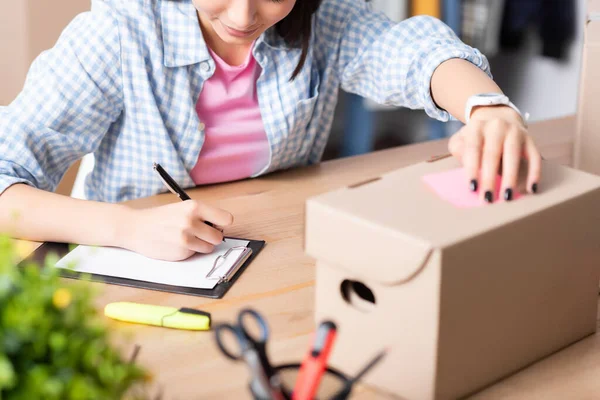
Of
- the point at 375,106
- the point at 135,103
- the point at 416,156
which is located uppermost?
the point at 135,103

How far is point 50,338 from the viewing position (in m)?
0.38

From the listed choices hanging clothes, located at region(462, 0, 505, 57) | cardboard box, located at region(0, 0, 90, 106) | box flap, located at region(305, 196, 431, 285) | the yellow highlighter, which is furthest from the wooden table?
hanging clothes, located at region(462, 0, 505, 57)

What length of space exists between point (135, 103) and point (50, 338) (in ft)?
2.29

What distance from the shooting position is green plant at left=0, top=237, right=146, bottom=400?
37 centimetres

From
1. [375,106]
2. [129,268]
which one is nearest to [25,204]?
[129,268]

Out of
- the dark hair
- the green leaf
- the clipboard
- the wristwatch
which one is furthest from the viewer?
the dark hair

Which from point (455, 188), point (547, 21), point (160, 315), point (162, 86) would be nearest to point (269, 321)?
point (160, 315)

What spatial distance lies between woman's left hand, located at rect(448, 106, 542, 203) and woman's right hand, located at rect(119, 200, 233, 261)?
0.93ft

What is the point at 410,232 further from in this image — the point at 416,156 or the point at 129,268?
Result: the point at 416,156

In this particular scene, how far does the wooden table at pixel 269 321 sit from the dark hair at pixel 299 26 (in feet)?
0.76

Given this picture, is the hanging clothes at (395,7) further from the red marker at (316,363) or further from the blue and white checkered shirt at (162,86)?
the red marker at (316,363)

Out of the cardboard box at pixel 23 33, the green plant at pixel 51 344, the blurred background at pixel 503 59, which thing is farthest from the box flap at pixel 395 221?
the blurred background at pixel 503 59

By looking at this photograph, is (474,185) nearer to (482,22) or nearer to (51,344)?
(51,344)

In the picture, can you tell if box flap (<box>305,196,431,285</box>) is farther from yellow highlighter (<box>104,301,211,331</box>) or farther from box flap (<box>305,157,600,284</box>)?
yellow highlighter (<box>104,301,211,331</box>)
